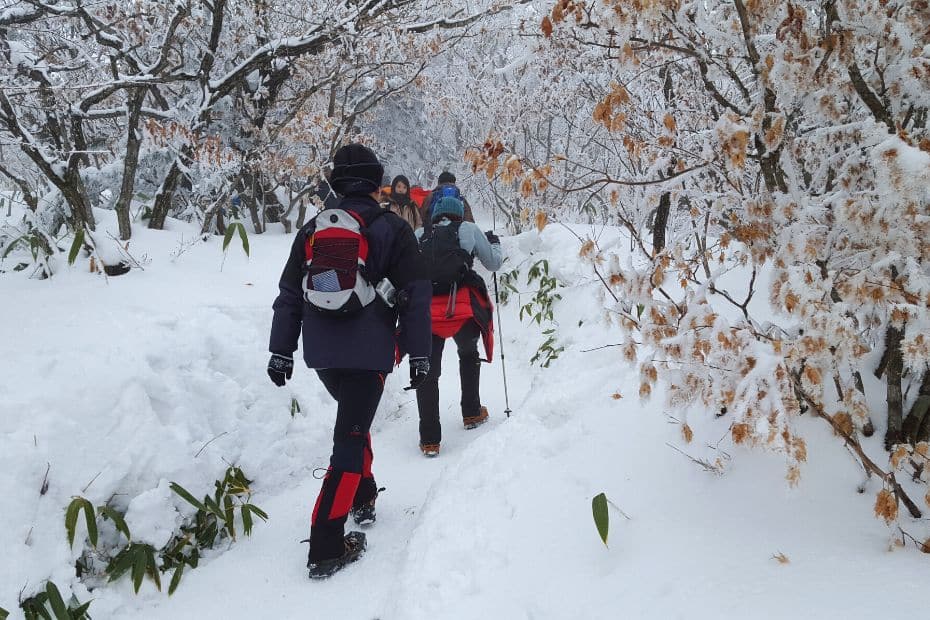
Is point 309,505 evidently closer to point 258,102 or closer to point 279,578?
point 279,578

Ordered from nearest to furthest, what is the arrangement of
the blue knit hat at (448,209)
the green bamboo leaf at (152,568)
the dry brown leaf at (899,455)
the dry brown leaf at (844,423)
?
the dry brown leaf at (899,455)
the dry brown leaf at (844,423)
the green bamboo leaf at (152,568)
the blue knit hat at (448,209)

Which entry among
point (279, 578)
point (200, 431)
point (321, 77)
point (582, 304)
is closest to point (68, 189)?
point (200, 431)

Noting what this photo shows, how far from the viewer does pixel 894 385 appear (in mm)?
2215

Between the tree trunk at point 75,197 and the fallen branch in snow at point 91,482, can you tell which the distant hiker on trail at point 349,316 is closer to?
the fallen branch in snow at point 91,482

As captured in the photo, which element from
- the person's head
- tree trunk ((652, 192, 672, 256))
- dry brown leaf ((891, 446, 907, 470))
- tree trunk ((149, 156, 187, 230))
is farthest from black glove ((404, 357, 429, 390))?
the person's head

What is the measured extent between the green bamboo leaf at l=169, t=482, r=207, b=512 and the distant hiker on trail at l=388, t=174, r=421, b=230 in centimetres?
576

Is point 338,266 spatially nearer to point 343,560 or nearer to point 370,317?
point 370,317

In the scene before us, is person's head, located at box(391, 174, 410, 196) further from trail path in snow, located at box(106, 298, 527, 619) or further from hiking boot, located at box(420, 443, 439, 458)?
hiking boot, located at box(420, 443, 439, 458)

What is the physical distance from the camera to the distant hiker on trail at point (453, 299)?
15.3 feet

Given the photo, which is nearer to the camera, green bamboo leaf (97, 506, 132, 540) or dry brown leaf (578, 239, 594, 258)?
dry brown leaf (578, 239, 594, 258)

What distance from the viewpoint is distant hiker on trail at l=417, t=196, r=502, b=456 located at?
4.67 meters

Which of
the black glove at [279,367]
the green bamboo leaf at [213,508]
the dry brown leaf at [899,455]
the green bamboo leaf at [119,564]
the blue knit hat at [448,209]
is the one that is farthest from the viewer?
the blue knit hat at [448,209]

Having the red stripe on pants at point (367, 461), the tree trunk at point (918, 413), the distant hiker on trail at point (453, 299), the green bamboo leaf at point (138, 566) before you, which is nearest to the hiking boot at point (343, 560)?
the red stripe on pants at point (367, 461)

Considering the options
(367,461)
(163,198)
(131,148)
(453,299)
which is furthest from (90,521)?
(163,198)
